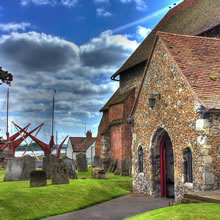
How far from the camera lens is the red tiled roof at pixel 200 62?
37.5ft

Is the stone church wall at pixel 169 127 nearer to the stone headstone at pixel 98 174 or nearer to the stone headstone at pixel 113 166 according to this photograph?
the stone headstone at pixel 98 174

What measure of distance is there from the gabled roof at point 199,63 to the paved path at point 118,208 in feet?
15.6

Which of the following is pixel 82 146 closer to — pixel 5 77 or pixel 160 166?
pixel 160 166

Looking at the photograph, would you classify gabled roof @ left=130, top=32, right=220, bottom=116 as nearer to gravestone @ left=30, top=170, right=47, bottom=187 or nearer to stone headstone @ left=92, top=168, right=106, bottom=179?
gravestone @ left=30, top=170, right=47, bottom=187

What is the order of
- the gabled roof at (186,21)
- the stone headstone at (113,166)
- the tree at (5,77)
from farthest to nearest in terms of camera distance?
the stone headstone at (113,166), the gabled roof at (186,21), the tree at (5,77)

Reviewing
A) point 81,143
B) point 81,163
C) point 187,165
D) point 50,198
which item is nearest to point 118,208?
point 50,198

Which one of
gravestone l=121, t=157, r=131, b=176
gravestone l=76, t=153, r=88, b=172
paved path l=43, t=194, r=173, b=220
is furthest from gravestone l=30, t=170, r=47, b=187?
gravestone l=76, t=153, r=88, b=172

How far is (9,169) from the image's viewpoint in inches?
699

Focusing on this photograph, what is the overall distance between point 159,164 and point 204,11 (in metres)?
13.7

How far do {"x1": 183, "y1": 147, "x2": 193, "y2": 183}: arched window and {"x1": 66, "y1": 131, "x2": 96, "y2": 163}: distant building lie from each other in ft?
151

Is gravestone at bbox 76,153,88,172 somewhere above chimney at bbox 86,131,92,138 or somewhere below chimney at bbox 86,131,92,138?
below

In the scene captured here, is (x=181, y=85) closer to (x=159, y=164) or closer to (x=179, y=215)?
(x=159, y=164)

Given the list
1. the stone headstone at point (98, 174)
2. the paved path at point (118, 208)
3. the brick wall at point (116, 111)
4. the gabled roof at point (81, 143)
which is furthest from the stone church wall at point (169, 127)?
the gabled roof at point (81, 143)

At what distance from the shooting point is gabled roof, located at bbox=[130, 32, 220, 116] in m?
11.4
